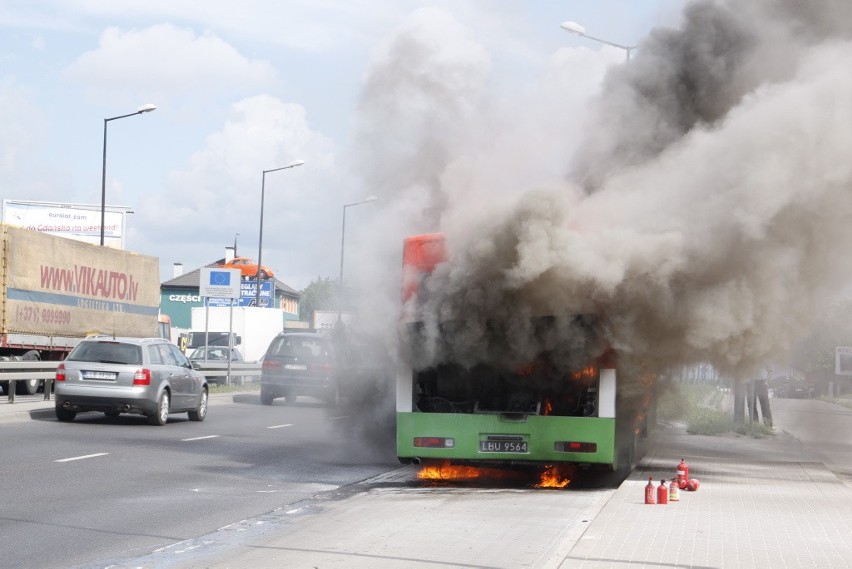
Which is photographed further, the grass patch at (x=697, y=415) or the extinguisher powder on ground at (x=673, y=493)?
the grass patch at (x=697, y=415)

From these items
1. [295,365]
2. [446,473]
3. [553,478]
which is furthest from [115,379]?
[295,365]

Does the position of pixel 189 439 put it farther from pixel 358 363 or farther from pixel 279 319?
pixel 279 319

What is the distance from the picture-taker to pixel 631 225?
1285 cm

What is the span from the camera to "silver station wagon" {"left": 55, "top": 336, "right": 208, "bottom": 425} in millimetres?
21266

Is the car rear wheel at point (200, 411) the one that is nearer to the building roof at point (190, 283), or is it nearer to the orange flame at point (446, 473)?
the orange flame at point (446, 473)

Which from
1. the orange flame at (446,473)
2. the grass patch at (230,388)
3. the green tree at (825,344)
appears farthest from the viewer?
the grass patch at (230,388)

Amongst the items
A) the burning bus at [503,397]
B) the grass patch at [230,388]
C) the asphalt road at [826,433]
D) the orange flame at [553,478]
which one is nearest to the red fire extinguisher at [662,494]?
the burning bus at [503,397]

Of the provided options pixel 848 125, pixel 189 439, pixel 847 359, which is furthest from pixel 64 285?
pixel 848 125

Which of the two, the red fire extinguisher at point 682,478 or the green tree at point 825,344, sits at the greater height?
the green tree at point 825,344

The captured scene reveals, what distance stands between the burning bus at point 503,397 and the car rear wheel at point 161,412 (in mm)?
9286

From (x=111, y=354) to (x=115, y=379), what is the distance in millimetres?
533

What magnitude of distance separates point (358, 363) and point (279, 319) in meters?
44.0

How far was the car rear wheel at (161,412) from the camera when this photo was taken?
2192 cm

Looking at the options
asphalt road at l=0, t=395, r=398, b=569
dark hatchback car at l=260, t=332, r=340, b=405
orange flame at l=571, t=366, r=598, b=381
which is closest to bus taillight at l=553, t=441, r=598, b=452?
orange flame at l=571, t=366, r=598, b=381
